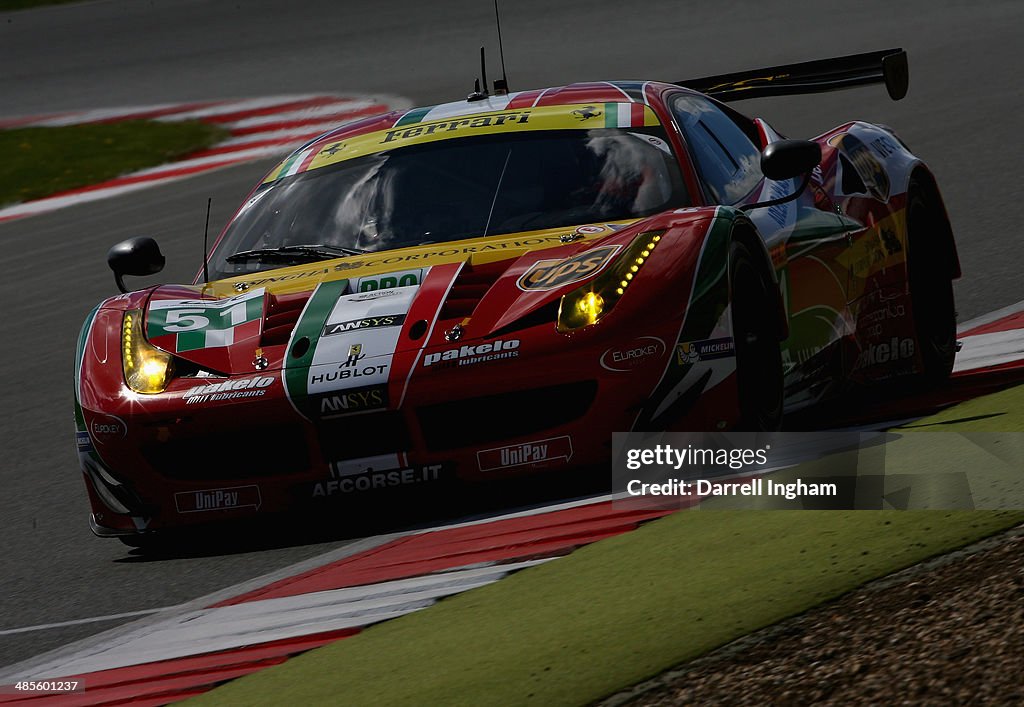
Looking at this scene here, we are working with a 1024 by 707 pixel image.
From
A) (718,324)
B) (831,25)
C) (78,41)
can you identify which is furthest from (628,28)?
(718,324)

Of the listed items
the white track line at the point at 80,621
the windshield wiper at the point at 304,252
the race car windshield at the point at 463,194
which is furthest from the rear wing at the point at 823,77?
the white track line at the point at 80,621

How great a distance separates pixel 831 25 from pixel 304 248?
13361mm

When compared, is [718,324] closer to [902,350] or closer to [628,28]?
[902,350]

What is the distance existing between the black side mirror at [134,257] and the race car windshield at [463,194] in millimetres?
323

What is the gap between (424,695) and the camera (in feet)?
10.5

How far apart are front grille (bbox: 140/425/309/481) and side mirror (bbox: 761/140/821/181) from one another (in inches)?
67.0

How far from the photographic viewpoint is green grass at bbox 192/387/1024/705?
319cm

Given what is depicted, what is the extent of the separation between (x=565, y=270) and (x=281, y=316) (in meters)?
0.79

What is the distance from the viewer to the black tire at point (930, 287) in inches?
241

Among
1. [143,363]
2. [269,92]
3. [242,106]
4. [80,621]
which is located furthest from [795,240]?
[269,92]

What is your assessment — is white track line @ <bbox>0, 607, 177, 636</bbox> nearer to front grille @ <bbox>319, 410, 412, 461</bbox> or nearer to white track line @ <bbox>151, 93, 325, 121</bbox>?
front grille @ <bbox>319, 410, 412, 461</bbox>

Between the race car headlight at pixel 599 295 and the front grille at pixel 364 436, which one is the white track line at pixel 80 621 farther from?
the race car headlight at pixel 599 295

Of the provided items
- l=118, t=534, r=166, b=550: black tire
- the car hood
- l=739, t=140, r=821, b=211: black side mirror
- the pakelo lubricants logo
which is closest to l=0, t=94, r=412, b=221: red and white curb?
l=739, t=140, r=821, b=211: black side mirror

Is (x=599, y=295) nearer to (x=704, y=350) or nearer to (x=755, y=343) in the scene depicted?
(x=704, y=350)
